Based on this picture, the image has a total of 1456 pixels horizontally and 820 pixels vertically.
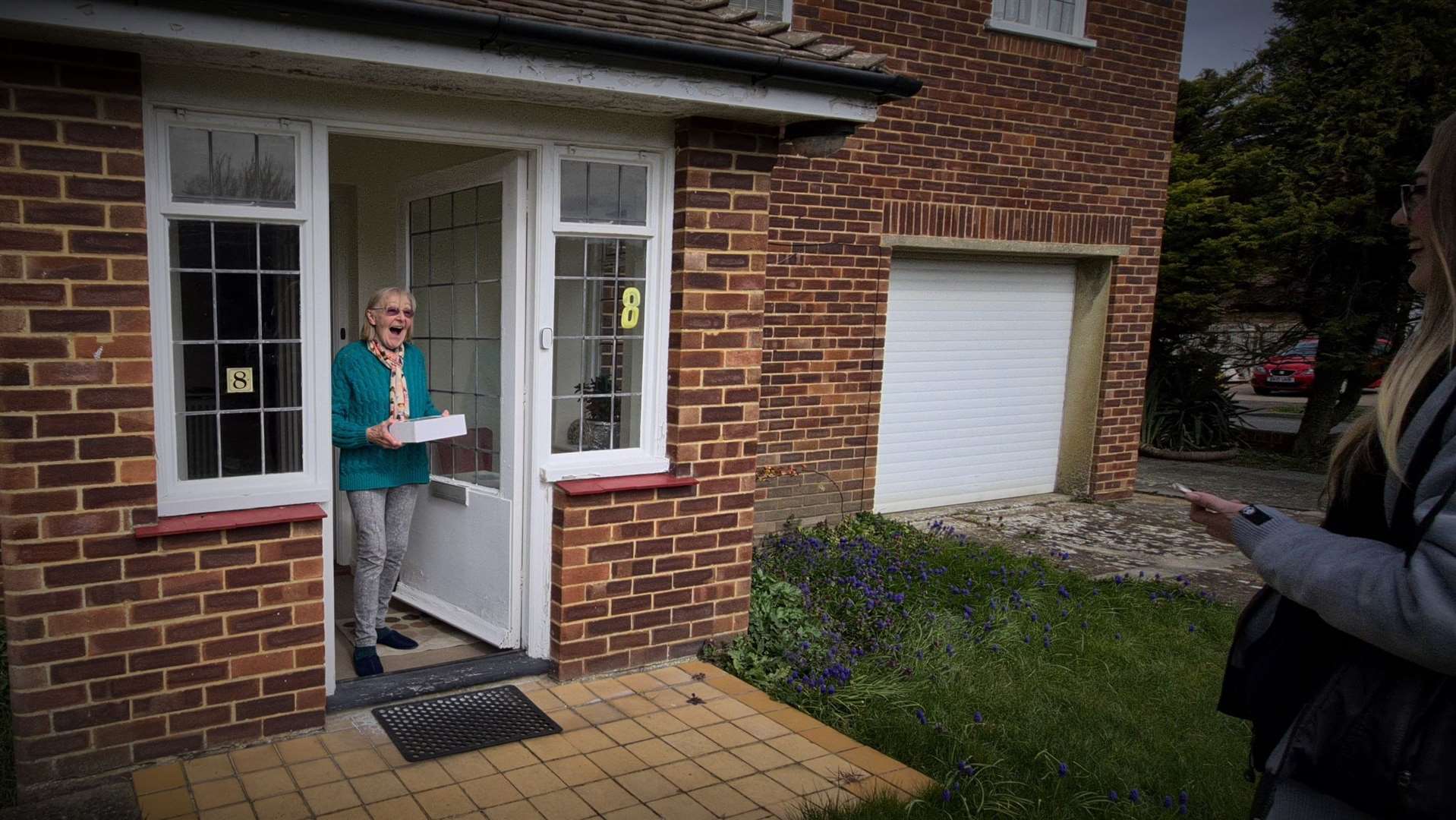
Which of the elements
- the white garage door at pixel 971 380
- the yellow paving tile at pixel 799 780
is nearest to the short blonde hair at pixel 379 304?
the yellow paving tile at pixel 799 780

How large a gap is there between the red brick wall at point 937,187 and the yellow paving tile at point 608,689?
2723 millimetres

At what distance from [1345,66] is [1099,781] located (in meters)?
12.3

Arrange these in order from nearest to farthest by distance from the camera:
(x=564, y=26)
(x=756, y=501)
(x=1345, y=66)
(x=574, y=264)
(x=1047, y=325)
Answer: (x=564, y=26) < (x=574, y=264) < (x=756, y=501) < (x=1047, y=325) < (x=1345, y=66)

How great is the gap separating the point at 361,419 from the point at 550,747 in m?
1.74

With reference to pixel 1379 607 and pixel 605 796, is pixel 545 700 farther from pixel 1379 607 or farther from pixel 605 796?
pixel 1379 607

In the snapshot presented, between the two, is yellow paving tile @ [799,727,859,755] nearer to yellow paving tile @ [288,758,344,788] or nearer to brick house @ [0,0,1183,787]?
brick house @ [0,0,1183,787]

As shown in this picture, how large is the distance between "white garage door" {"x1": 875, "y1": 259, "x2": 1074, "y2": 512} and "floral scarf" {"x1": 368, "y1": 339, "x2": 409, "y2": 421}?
450 cm

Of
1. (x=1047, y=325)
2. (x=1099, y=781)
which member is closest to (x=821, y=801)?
(x=1099, y=781)

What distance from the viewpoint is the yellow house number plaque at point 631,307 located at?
499 centimetres

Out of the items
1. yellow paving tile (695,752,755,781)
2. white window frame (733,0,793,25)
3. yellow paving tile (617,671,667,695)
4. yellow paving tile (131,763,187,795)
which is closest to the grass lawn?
yellow paving tile (617,671,667,695)

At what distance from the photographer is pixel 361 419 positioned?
4.80 metres

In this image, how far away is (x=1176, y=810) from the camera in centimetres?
386

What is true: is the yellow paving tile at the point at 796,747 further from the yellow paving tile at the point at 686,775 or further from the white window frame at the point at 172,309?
the white window frame at the point at 172,309

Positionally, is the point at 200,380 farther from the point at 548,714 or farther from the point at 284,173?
the point at 548,714
